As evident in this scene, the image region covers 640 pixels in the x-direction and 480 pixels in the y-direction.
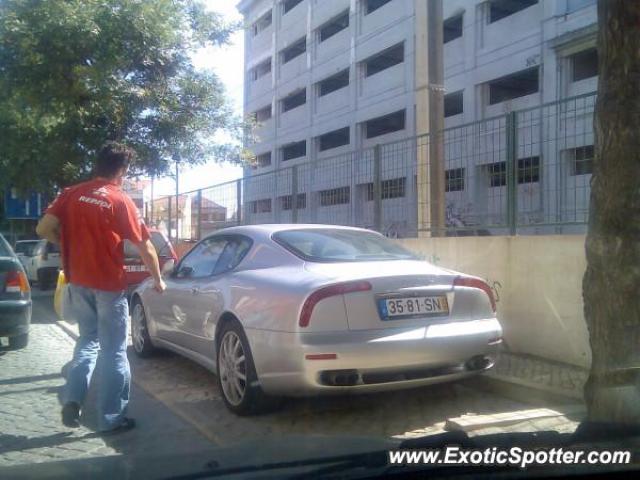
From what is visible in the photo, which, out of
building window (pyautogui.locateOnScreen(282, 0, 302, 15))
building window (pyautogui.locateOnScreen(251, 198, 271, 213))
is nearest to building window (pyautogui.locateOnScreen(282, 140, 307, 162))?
building window (pyautogui.locateOnScreen(282, 0, 302, 15))

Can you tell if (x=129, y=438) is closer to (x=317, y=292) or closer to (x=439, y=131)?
(x=317, y=292)

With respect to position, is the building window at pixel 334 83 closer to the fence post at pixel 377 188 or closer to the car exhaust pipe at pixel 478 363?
the fence post at pixel 377 188

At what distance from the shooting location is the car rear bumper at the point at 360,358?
4.14m

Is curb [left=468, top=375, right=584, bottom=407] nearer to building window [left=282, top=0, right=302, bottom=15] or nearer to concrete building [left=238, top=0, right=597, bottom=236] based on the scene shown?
concrete building [left=238, top=0, right=597, bottom=236]

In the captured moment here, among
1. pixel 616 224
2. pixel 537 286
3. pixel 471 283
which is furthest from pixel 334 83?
pixel 616 224

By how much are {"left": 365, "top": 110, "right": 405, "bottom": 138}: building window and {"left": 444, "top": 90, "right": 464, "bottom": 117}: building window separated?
9.05 ft

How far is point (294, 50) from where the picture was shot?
40.6m

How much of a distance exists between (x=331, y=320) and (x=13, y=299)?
13.3 feet

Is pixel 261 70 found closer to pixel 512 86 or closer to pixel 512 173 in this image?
pixel 512 86

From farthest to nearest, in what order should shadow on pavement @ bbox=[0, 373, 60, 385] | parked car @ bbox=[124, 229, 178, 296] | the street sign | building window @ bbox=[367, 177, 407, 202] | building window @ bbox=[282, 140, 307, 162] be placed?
building window @ bbox=[282, 140, 307, 162]
the street sign
parked car @ bbox=[124, 229, 178, 296]
building window @ bbox=[367, 177, 407, 202]
shadow on pavement @ bbox=[0, 373, 60, 385]

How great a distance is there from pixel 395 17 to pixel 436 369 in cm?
2892

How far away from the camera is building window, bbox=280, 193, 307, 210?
33.6 feet

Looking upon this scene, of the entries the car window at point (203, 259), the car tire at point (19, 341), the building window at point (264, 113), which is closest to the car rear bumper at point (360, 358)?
the car window at point (203, 259)

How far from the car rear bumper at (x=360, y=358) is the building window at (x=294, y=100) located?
118ft
